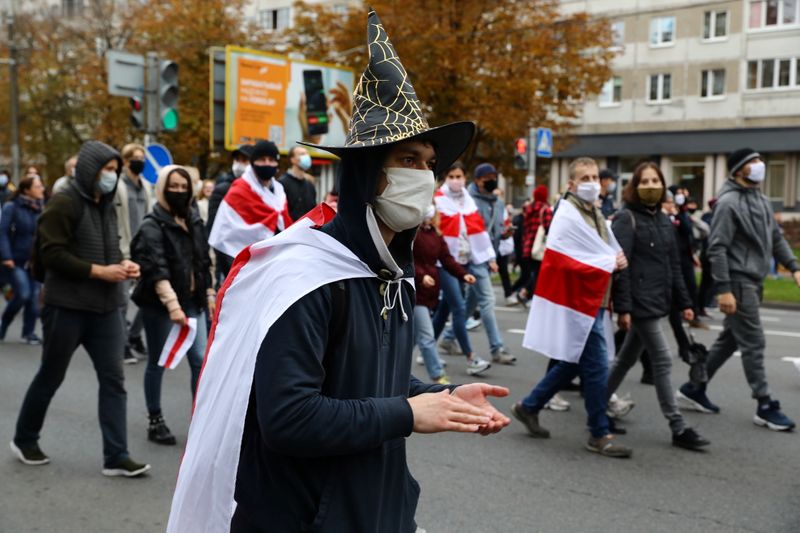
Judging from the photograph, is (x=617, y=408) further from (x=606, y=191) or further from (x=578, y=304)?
(x=606, y=191)

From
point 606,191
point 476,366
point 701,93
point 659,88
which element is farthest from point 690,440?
point 659,88

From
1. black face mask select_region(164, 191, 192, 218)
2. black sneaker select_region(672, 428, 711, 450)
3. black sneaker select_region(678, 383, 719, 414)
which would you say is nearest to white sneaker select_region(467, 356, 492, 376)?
black sneaker select_region(678, 383, 719, 414)

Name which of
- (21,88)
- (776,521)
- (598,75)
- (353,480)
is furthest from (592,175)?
(21,88)

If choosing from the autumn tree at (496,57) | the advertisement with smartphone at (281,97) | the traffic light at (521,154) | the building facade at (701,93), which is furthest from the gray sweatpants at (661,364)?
the building facade at (701,93)

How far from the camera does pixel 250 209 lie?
7.74m

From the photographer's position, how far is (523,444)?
632 centimetres

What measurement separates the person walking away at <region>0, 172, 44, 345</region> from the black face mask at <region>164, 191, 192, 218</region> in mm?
5193

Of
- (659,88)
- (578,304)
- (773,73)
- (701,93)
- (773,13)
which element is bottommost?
(578,304)

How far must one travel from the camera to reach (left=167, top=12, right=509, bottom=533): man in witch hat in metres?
2.01

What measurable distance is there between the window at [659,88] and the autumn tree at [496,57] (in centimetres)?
1508

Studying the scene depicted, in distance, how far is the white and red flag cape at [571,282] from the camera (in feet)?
20.4

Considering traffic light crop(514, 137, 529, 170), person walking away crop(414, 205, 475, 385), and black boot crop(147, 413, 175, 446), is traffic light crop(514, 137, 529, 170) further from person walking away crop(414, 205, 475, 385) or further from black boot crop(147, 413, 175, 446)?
black boot crop(147, 413, 175, 446)

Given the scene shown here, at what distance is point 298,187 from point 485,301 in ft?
7.48

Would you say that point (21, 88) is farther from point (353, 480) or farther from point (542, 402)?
point (353, 480)
